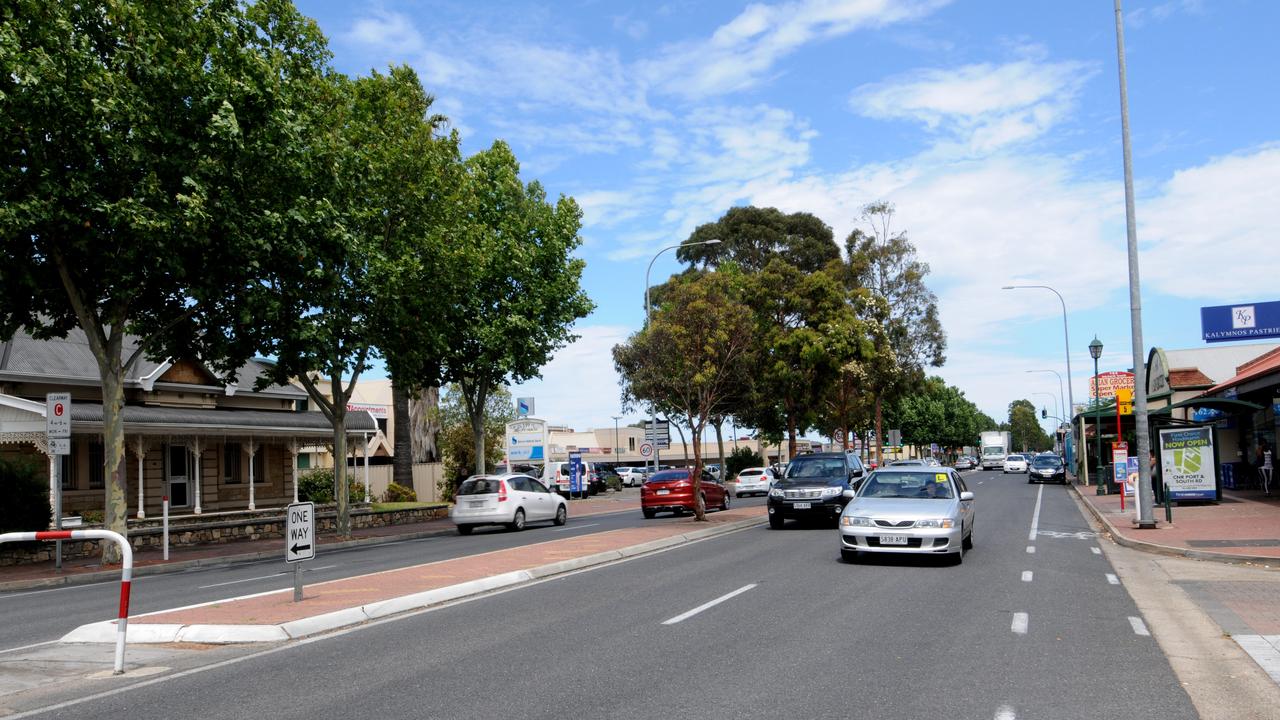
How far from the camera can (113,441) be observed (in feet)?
65.0

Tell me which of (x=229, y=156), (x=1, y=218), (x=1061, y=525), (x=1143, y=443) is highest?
(x=229, y=156)

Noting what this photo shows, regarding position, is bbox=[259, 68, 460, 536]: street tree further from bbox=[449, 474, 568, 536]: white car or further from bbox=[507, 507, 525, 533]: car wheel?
bbox=[507, 507, 525, 533]: car wheel

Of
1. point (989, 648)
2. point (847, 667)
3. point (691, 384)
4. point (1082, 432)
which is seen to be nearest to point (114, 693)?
point (847, 667)

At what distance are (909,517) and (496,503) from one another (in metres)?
14.4

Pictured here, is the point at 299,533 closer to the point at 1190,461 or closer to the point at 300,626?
the point at 300,626

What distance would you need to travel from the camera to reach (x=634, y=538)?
787 inches

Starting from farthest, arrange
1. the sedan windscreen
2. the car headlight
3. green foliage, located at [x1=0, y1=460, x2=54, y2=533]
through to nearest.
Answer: green foliage, located at [x1=0, y1=460, x2=54, y2=533], the sedan windscreen, the car headlight

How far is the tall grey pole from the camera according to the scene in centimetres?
2012

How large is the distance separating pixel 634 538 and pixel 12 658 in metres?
12.4

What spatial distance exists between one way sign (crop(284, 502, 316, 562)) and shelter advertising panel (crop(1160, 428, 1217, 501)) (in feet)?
76.6

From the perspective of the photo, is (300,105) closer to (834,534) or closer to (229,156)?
(229,156)

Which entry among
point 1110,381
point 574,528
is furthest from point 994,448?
point 574,528

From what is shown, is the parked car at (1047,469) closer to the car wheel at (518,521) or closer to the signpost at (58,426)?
the car wheel at (518,521)

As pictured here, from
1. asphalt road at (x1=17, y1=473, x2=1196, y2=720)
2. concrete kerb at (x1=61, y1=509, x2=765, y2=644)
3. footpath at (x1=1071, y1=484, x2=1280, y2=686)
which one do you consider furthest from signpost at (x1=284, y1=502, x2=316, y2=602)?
footpath at (x1=1071, y1=484, x2=1280, y2=686)
